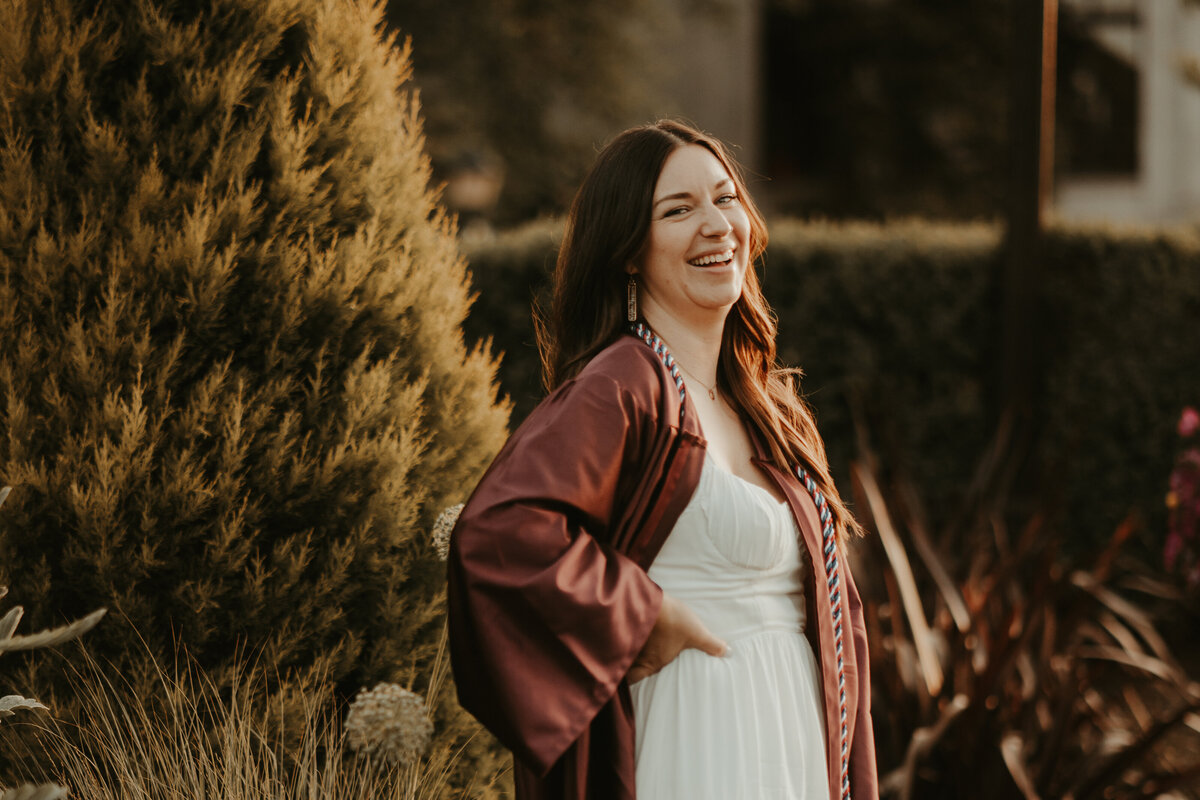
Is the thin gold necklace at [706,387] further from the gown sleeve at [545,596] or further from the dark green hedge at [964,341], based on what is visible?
the dark green hedge at [964,341]

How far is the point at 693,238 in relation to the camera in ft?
6.66

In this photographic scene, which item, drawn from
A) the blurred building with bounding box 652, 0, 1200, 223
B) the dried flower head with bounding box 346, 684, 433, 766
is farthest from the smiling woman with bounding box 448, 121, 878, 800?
the blurred building with bounding box 652, 0, 1200, 223

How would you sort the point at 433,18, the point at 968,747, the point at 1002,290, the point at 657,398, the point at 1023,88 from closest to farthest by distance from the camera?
1. the point at 657,398
2. the point at 968,747
3. the point at 1023,88
4. the point at 1002,290
5. the point at 433,18

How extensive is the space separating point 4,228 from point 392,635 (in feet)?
3.96

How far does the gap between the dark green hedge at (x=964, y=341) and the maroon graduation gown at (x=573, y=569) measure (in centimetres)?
423

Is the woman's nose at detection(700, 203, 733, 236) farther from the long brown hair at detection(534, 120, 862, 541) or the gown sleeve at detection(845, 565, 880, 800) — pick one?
the gown sleeve at detection(845, 565, 880, 800)

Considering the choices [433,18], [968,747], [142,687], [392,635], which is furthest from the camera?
[433,18]

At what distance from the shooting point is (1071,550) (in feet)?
21.0

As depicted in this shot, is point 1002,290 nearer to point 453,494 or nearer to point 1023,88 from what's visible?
point 1023,88

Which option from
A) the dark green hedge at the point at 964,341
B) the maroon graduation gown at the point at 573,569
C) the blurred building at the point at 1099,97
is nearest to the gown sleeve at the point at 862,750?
the maroon graduation gown at the point at 573,569

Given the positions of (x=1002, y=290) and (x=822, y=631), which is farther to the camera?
(x=1002, y=290)

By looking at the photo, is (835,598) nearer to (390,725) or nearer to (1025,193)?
(390,725)

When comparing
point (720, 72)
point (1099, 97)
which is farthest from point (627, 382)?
point (1099, 97)

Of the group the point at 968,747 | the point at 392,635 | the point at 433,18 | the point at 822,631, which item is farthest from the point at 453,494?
the point at 433,18
